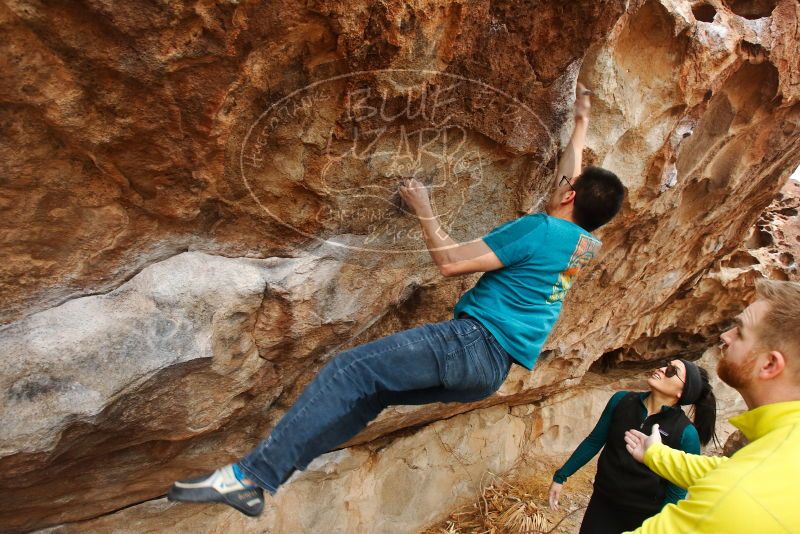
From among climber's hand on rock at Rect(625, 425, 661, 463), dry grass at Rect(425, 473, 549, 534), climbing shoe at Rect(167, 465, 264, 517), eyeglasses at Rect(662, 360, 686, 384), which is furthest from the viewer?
dry grass at Rect(425, 473, 549, 534)

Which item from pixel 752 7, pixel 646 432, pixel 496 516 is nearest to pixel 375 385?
pixel 646 432

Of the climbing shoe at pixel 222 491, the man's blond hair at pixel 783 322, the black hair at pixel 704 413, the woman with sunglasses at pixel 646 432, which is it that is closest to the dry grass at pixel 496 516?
the woman with sunglasses at pixel 646 432

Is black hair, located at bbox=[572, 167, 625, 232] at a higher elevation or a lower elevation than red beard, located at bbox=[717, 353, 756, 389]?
higher

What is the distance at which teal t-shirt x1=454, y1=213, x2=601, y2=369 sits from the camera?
5.95 ft

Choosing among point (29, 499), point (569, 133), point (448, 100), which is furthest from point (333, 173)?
point (29, 499)

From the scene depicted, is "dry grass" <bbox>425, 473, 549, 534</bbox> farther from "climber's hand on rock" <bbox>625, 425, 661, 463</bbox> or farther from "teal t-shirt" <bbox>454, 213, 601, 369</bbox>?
"teal t-shirt" <bbox>454, 213, 601, 369</bbox>

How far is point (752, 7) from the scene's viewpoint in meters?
2.61

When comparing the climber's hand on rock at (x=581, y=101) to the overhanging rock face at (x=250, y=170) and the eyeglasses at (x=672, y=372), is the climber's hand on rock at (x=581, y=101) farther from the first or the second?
the eyeglasses at (x=672, y=372)

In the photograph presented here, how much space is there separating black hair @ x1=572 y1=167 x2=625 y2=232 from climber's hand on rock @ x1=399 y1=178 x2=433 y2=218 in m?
0.51

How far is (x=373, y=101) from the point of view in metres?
1.81

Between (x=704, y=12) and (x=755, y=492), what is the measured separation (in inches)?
84.3

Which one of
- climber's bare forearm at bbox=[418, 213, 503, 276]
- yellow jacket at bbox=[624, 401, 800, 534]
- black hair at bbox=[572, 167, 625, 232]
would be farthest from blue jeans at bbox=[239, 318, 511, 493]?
yellow jacket at bbox=[624, 401, 800, 534]

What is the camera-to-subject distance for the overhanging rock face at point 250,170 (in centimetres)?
154

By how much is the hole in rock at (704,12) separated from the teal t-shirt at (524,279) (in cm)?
127
